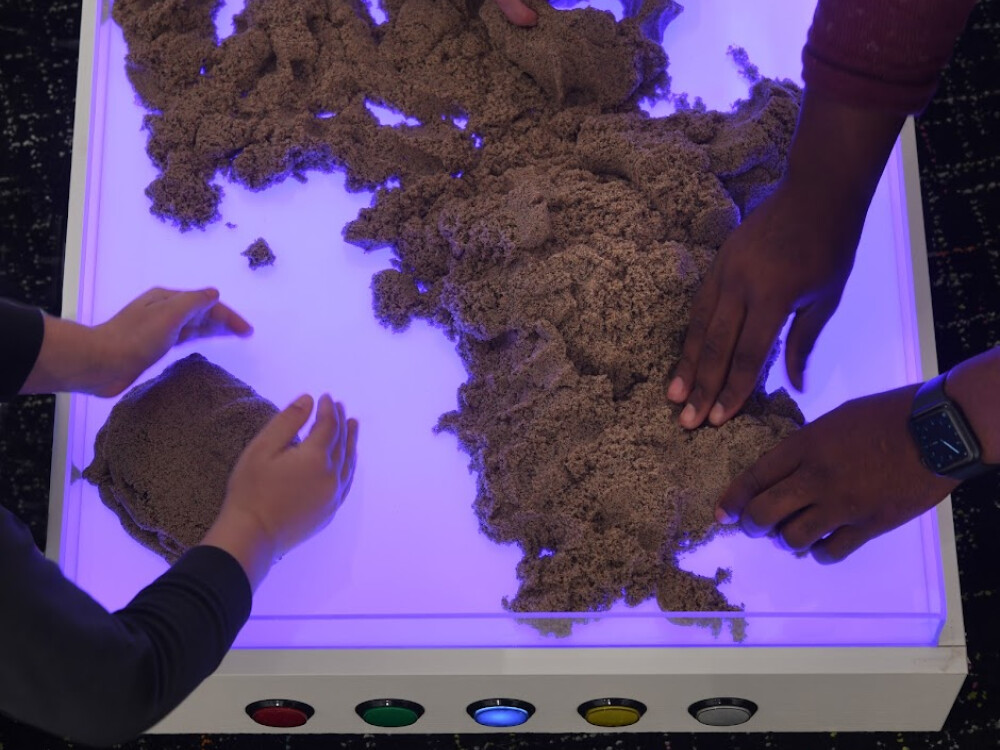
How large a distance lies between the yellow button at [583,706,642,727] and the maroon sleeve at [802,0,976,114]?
Result: 0.56m

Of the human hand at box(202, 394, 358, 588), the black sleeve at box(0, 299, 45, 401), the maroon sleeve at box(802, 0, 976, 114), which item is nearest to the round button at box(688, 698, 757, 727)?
the human hand at box(202, 394, 358, 588)

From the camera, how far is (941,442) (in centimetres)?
84

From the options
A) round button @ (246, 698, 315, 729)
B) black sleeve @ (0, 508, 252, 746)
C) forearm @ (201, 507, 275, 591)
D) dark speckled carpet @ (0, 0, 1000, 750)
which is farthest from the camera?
dark speckled carpet @ (0, 0, 1000, 750)

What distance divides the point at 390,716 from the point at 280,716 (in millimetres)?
100

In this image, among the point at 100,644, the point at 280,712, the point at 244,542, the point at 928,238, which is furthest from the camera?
the point at 928,238

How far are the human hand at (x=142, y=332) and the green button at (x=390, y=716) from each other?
366mm

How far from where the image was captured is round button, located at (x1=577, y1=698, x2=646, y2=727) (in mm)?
917

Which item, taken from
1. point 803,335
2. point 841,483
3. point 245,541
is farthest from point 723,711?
point 245,541

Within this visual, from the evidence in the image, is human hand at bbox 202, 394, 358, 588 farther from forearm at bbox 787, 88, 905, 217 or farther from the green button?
forearm at bbox 787, 88, 905, 217

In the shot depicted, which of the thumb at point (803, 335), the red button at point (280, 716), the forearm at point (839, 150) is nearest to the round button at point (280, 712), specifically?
the red button at point (280, 716)

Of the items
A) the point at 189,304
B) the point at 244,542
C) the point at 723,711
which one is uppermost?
the point at 189,304

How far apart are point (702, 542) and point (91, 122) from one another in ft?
2.36

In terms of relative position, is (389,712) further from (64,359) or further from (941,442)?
(941,442)

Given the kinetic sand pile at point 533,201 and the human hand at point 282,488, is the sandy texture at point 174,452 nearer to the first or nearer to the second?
the human hand at point 282,488
